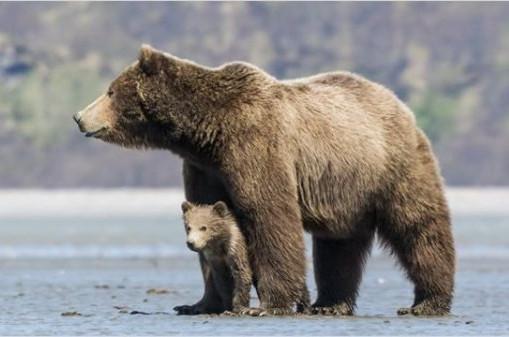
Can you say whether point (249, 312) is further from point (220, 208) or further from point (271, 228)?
point (220, 208)

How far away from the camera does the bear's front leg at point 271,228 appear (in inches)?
409

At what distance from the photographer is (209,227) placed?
34.2ft

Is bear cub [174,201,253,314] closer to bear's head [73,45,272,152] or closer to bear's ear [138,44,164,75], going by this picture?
bear's head [73,45,272,152]

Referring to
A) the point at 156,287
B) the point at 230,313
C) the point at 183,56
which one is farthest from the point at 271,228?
the point at 183,56

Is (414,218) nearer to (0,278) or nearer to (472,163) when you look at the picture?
(0,278)

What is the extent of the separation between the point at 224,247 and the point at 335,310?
49.5 inches

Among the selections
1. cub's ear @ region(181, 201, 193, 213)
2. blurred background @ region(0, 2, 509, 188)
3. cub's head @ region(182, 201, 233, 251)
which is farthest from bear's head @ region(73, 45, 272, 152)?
blurred background @ region(0, 2, 509, 188)

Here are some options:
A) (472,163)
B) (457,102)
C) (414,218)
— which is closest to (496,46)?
(457,102)

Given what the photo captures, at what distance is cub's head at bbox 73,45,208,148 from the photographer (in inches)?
422

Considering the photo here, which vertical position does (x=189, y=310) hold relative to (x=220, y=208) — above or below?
below

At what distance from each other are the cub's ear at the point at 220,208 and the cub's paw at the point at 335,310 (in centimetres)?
125

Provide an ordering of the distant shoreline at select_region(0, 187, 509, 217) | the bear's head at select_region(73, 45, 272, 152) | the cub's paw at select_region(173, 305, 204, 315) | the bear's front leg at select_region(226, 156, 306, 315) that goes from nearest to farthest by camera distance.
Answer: the bear's front leg at select_region(226, 156, 306, 315)
the bear's head at select_region(73, 45, 272, 152)
the cub's paw at select_region(173, 305, 204, 315)
the distant shoreline at select_region(0, 187, 509, 217)

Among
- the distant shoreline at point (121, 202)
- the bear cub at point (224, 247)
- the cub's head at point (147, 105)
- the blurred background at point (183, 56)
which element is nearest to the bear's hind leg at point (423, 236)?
the bear cub at point (224, 247)

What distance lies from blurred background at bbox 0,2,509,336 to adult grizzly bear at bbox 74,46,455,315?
12556 mm
